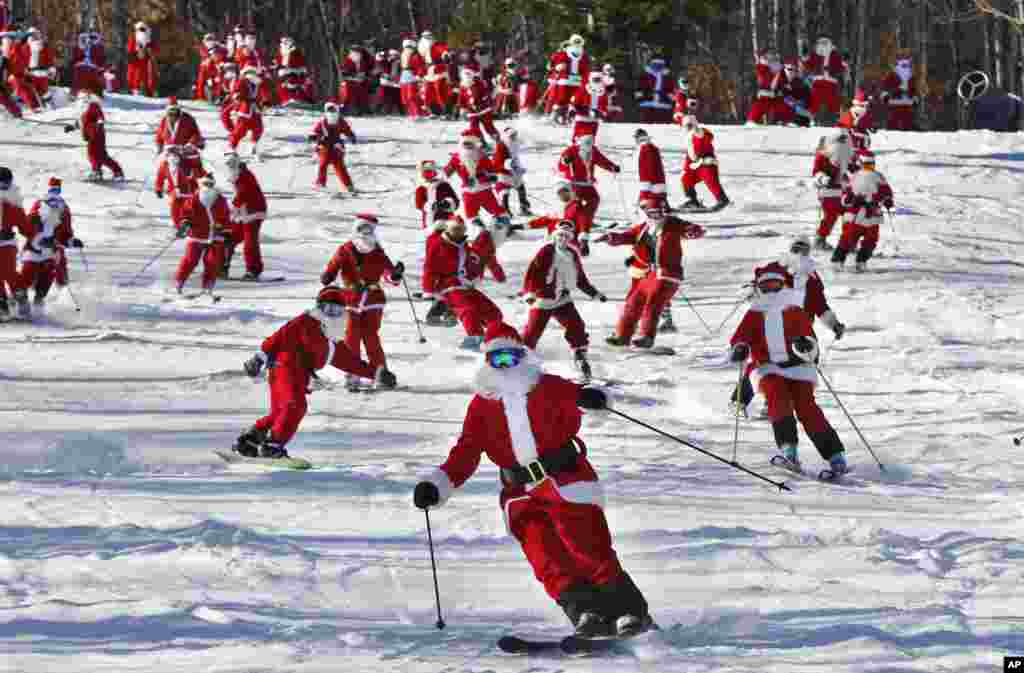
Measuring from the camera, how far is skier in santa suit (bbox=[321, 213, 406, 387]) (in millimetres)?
11422

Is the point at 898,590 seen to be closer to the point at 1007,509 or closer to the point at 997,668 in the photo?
the point at 997,668

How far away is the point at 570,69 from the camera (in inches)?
937

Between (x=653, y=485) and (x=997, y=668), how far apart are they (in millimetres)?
3481

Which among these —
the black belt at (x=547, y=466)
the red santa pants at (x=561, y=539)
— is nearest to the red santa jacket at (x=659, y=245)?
the black belt at (x=547, y=466)

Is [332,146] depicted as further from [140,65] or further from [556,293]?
[140,65]

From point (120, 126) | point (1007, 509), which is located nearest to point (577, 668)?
point (1007, 509)

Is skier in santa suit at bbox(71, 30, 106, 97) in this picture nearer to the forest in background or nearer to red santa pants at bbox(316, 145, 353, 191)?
red santa pants at bbox(316, 145, 353, 191)

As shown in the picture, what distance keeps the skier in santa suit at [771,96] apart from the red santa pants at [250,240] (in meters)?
11.9

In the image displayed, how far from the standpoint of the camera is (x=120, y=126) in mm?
23953

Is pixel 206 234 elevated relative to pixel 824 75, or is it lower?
lower

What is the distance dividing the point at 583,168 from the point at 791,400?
28.1ft

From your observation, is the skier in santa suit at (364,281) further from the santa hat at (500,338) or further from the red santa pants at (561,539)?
the red santa pants at (561,539)

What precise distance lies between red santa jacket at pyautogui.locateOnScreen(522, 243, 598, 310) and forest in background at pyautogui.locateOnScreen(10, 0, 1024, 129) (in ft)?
54.8

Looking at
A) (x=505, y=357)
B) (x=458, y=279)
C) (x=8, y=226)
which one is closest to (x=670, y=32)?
(x=8, y=226)
